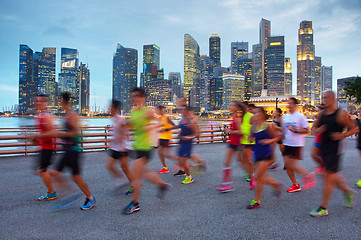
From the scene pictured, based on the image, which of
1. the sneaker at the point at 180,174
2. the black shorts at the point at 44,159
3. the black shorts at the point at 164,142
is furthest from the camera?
the sneaker at the point at 180,174

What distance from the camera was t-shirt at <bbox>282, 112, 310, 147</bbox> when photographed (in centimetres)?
508

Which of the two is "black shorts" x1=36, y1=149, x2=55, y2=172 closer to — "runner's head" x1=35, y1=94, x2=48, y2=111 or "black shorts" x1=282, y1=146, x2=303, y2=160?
"runner's head" x1=35, y1=94, x2=48, y2=111

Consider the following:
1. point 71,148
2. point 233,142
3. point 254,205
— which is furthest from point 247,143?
point 71,148

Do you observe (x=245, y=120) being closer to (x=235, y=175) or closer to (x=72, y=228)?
(x=235, y=175)

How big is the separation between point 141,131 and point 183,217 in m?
1.53

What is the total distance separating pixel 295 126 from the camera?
16.6 feet

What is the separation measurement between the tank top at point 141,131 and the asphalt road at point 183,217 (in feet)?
3.65

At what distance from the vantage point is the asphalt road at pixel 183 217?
3.23m

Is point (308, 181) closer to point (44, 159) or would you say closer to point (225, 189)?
point (225, 189)

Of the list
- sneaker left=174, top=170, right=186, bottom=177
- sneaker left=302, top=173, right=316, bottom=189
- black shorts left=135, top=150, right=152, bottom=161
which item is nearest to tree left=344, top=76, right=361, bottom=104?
sneaker left=302, top=173, right=316, bottom=189

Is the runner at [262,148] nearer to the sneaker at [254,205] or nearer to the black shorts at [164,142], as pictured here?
the sneaker at [254,205]

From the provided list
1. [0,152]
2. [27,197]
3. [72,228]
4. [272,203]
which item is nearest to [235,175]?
[272,203]

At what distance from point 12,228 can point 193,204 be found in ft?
9.28

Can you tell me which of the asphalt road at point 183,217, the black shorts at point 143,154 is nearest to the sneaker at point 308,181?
the asphalt road at point 183,217
